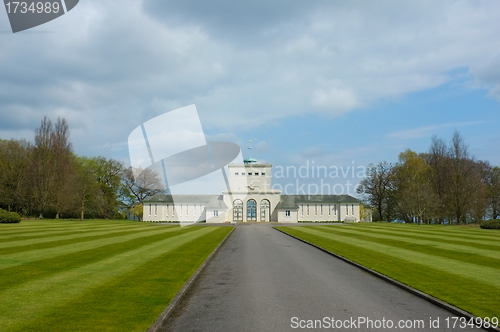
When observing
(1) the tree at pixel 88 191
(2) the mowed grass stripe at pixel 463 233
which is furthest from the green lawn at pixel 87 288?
(1) the tree at pixel 88 191

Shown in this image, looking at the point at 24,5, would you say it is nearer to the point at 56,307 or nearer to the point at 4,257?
the point at 4,257

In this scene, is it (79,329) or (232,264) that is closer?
(79,329)

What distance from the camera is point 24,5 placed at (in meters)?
20.9

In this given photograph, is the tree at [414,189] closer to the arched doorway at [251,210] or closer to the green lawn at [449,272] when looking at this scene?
the arched doorway at [251,210]

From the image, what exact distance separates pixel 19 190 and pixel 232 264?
209 ft

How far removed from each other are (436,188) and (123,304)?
71269 millimetres

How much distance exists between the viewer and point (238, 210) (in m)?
72.6

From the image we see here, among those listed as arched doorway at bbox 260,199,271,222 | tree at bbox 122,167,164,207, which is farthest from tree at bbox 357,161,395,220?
tree at bbox 122,167,164,207

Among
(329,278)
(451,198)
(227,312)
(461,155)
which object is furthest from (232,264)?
(461,155)

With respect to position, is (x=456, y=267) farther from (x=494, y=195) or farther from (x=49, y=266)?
(x=494, y=195)

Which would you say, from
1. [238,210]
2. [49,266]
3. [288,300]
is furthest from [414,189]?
[49,266]

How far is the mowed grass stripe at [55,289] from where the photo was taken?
725cm

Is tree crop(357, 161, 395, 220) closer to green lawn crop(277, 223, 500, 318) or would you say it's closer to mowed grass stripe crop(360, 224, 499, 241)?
mowed grass stripe crop(360, 224, 499, 241)

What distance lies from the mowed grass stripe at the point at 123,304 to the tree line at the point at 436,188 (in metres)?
59.3
